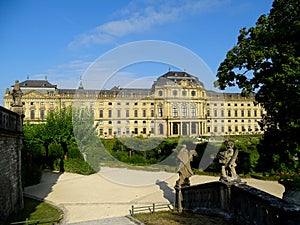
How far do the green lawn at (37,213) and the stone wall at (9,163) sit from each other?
0.26 meters

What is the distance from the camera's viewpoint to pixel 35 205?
1225 centimetres

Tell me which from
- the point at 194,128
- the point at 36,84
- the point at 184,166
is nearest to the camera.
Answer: the point at 184,166

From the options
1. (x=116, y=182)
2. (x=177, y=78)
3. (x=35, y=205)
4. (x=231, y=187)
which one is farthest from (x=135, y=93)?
(x=231, y=187)

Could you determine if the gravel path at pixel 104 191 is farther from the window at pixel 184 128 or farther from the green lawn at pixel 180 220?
the window at pixel 184 128

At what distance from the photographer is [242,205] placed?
5.91 metres

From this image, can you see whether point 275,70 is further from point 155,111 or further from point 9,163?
point 155,111

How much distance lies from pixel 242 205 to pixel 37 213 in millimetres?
7884

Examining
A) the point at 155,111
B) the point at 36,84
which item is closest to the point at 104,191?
the point at 155,111

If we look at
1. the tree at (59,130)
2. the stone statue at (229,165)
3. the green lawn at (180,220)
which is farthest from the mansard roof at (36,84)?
the stone statue at (229,165)

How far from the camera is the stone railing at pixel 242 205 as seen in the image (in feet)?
13.1

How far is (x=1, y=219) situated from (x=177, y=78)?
Result: 34.4 m

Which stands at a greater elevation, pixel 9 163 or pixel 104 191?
pixel 9 163

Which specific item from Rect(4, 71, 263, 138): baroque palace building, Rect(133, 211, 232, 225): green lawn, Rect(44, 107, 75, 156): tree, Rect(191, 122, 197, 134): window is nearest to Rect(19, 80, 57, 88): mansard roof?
Rect(4, 71, 263, 138): baroque palace building

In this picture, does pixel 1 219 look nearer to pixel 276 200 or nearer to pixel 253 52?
pixel 276 200
